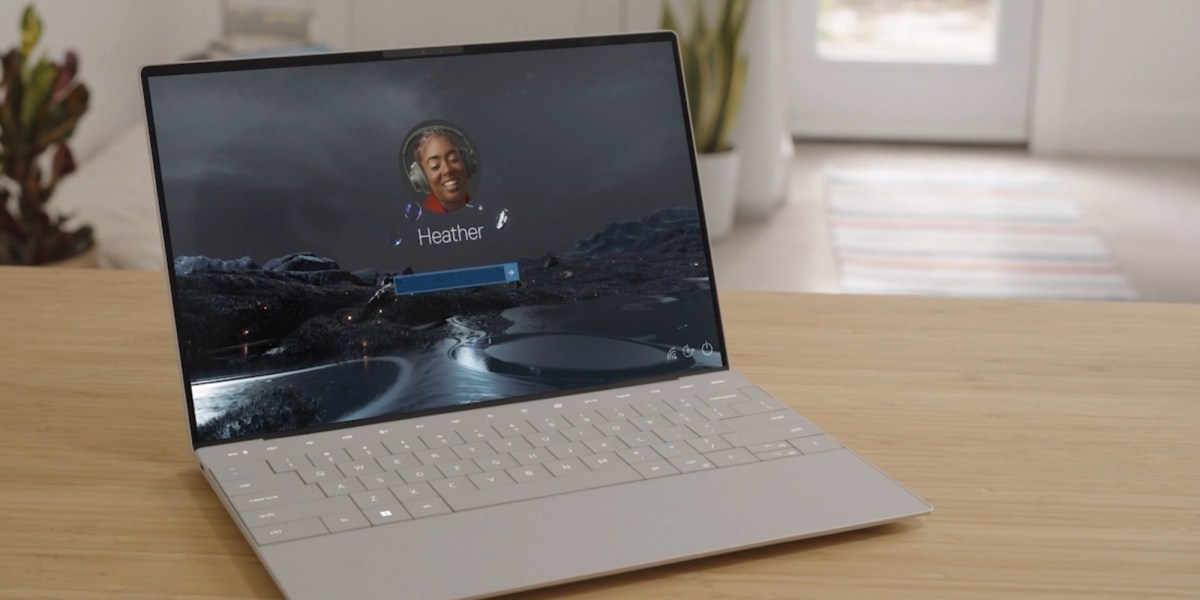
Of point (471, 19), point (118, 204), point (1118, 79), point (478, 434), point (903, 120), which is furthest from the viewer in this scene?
point (903, 120)

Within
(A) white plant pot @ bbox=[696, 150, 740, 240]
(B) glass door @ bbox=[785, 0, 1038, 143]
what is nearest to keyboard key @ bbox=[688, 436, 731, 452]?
(A) white plant pot @ bbox=[696, 150, 740, 240]

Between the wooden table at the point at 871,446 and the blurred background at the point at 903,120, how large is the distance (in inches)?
78.3

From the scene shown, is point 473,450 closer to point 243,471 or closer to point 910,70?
point 243,471

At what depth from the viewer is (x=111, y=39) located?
3.49 m

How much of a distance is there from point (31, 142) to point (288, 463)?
1823 mm

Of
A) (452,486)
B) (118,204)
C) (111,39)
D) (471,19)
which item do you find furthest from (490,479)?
(471,19)

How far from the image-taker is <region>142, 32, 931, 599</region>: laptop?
0.60 m

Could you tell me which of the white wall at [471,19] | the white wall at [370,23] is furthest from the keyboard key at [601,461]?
the white wall at [471,19]

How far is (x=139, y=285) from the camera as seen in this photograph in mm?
934

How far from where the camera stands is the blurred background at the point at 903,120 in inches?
128

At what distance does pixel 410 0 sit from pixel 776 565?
11.9ft

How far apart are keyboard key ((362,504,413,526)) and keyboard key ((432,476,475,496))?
0.08 feet

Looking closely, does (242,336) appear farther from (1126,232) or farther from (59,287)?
(1126,232)

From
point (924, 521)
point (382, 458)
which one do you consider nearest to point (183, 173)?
point (382, 458)
